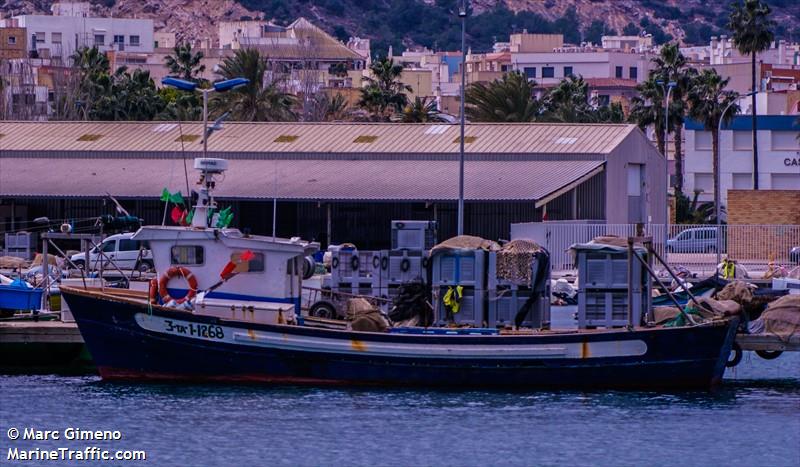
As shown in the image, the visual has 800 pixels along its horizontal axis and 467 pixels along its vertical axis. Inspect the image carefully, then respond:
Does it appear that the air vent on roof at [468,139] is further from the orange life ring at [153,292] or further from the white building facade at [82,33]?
the white building facade at [82,33]

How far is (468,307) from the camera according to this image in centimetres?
3797

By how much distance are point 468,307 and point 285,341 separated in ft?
12.5

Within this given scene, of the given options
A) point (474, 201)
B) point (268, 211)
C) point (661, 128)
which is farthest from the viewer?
point (661, 128)

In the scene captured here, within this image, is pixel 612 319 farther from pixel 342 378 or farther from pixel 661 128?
pixel 661 128

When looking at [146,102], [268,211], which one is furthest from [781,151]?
[268,211]

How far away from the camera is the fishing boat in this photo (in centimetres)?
3688

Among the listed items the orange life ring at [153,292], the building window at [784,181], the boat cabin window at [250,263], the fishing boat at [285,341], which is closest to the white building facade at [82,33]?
the building window at [784,181]

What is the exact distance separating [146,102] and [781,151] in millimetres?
35318

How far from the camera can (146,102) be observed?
100062 millimetres

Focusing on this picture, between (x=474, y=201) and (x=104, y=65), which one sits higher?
(x=104, y=65)

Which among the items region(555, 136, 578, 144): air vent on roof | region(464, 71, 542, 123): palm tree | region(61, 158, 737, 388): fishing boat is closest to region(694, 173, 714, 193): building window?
region(464, 71, 542, 123): palm tree

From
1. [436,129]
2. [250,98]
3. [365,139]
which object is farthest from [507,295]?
[250,98]

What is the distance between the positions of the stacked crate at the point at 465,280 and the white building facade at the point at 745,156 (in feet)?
210

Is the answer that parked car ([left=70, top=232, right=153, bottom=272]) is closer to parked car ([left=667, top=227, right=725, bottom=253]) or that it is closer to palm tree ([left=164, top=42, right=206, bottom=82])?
parked car ([left=667, top=227, right=725, bottom=253])
